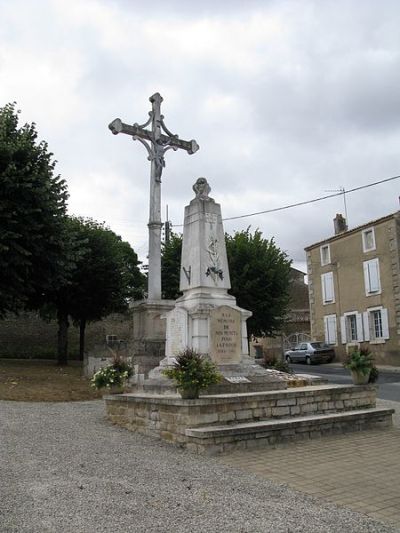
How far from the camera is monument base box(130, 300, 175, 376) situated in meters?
12.0

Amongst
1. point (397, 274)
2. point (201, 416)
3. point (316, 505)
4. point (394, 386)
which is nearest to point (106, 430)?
point (201, 416)

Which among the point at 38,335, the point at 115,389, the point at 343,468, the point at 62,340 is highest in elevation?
the point at 38,335

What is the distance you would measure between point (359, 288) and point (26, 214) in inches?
762

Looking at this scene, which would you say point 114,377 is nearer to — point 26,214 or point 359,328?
point 26,214

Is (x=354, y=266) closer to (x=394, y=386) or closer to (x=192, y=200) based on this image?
(x=394, y=386)

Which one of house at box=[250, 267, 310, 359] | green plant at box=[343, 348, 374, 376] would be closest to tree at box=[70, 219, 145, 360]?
green plant at box=[343, 348, 374, 376]

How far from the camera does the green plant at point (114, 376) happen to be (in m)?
9.54

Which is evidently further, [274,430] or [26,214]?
[26,214]

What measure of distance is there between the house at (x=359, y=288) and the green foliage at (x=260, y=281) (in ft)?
13.9

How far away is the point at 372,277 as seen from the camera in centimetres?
2720

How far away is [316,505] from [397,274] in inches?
896

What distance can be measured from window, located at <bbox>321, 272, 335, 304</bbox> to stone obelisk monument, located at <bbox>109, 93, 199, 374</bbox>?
18.3 meters

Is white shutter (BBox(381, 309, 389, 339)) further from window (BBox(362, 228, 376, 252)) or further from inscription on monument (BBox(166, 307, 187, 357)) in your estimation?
inscription on monument (BBox(166, 307, 187, 357))

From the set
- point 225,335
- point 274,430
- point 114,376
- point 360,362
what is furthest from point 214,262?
point 274,430
